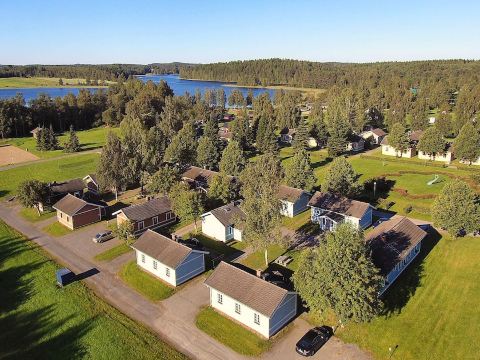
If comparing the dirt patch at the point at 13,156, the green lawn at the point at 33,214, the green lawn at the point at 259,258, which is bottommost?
the dirt patch at the point at 13,156

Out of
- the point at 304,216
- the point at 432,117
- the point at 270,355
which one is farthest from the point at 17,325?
the point at 432,117

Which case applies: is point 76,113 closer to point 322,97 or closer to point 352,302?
point 322,97

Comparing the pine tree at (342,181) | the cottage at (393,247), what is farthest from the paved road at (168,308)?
the pine tree at (342,181)

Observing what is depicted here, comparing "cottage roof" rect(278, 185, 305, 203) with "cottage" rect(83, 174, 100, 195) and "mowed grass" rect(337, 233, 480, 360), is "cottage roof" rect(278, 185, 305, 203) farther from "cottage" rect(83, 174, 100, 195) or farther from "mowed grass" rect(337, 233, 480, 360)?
"cottage" rect(83, 174, 100, 195)

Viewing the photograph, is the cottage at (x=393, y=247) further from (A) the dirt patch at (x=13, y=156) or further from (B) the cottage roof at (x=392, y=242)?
(A) the dirt patch at (x=13, y=156)

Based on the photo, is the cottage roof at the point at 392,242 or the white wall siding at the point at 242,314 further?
the cottage roof at the point at 392,242

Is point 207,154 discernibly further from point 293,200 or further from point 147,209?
point 293,200

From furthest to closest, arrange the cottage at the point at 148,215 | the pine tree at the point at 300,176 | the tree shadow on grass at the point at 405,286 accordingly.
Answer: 1. the pine tree at the point at 300,176
2. the cottage at the point at 148,215
3. the tree shadow on grass at the point at 405,286
